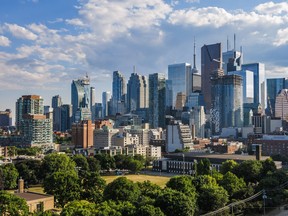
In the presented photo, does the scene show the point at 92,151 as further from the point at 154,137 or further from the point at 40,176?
the point at 154,137

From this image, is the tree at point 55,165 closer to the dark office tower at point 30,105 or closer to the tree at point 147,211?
the tree at point 147,211

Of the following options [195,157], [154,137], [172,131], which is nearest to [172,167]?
[195,157]

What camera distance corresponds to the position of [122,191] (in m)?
41.6

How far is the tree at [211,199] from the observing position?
42.2 meters

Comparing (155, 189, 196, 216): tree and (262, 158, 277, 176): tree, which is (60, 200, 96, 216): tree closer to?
(155, 189, 196, 216): tree

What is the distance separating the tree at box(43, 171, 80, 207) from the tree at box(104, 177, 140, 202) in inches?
192

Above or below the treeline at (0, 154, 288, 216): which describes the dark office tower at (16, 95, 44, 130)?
above

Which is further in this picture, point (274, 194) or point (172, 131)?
point (172, 131)

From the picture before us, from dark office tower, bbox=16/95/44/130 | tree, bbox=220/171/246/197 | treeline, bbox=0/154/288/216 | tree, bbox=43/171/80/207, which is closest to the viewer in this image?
treeline, bbox=0/154/288/216

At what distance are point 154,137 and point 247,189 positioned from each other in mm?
139640

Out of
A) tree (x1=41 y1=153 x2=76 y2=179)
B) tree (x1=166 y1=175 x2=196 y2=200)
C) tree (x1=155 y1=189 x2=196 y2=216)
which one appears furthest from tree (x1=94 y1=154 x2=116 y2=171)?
tree (x1=155 y1=189 x2=196 y2=216)

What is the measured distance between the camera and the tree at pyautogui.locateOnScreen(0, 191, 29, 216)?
35.0 m

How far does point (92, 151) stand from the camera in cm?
11850

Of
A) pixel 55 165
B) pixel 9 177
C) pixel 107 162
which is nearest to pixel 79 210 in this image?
pixel 9 177
